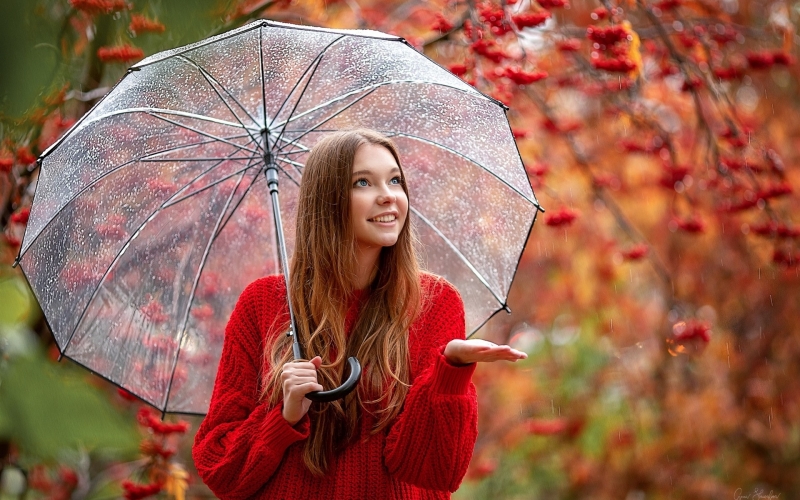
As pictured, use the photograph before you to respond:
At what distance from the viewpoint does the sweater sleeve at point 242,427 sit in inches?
76.1

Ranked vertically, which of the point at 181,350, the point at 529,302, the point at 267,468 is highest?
the point at 267,468

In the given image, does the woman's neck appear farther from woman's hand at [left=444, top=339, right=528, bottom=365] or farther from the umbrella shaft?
woman's hand at [left=444, top=339, right=528, bottom=365]

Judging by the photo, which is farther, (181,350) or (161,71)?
(181,350)

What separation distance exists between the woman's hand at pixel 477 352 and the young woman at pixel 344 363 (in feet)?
0.03

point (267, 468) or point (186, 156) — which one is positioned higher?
point (186, 156)

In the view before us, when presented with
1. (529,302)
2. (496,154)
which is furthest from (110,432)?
(529,302)

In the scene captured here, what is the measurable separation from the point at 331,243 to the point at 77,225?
64 cm

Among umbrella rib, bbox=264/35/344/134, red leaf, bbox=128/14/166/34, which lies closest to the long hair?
umbrella rib, bbox=264/35/344/134

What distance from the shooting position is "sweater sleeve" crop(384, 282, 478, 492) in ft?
6.20

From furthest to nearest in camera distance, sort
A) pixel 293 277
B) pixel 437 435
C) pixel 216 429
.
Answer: pixel 293 277
pixel 216 429
pixel 437 435

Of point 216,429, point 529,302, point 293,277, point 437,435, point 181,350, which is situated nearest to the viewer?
point 437,435

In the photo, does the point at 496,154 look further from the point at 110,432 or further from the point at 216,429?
the point at 110,432

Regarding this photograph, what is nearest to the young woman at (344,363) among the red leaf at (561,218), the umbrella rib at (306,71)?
the umbrella rib at (306,71)

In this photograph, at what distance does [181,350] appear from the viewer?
2.56 m
